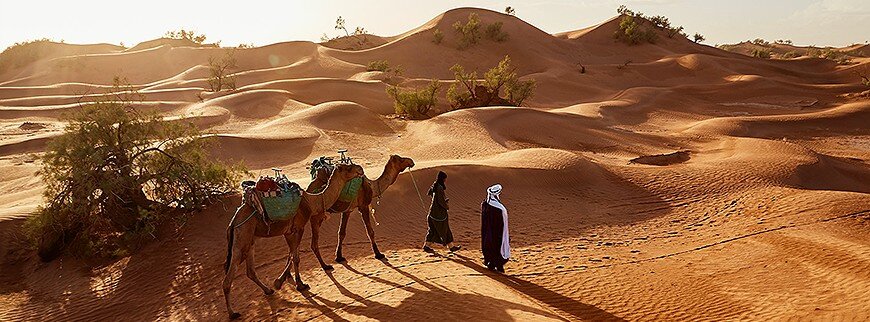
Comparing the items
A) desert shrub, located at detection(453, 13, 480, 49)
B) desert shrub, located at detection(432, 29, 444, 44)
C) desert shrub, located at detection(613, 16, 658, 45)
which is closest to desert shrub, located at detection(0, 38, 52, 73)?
desert shrub, located at detection(432, 29, 444, 44)

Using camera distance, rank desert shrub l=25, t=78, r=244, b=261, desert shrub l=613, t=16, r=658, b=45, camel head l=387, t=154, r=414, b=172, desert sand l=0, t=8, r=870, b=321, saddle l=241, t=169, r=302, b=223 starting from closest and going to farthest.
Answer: saddle l=241, t=169, r=302, b=223 → desert sand l=0, t=8, r=870, b=321 → camel head l=387, t=154, r=414, b=172 → desert shrub l=25, t=78, r=244, b=261 → desert shrub l=613, t=16, r=658, b=45

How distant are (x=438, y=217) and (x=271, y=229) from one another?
11.3 ft

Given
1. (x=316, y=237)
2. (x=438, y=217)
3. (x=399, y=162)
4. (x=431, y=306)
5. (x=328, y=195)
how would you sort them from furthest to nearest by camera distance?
(x=438, y=217)
(x=399, y=162)
(x=316, y=237)
(x=328, y=195)
(x=431, y=306)

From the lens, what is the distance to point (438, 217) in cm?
994

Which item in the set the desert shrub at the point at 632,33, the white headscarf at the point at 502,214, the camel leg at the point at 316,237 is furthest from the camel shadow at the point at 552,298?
the desert shrub at the point at 632,33

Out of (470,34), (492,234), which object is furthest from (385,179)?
(470,34)

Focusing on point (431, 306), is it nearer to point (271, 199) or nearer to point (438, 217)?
point (271, 199)

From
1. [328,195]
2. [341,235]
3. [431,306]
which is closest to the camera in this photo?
[431,306]

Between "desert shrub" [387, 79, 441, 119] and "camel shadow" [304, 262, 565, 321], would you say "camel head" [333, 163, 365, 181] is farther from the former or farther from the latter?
"desert shrub" [387, 79, 441, 119]

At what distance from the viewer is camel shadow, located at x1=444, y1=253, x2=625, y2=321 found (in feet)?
25.0

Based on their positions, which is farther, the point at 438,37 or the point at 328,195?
the point at 438,37

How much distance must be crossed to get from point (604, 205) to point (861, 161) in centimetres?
1474

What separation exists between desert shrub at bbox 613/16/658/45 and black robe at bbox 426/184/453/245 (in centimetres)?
6052

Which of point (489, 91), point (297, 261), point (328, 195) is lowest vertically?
point (297, 261)
